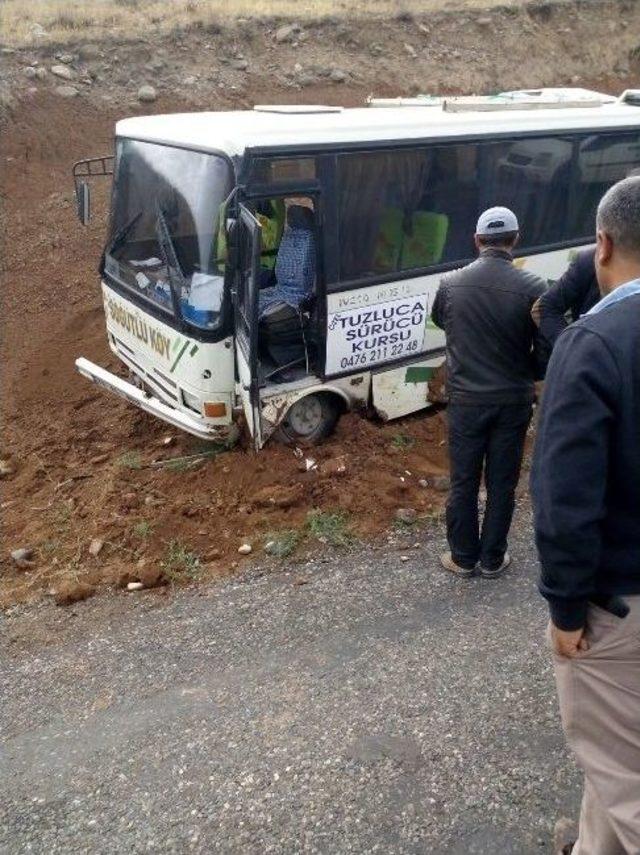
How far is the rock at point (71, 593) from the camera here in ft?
14.6

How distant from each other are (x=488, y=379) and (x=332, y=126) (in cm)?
232

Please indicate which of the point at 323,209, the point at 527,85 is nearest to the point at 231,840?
the point at 323,209

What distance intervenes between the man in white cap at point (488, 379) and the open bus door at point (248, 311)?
1123mm

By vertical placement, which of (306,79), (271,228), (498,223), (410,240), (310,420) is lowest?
(310,420)

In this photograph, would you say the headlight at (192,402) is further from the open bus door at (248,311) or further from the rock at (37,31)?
the rock at (37,31)

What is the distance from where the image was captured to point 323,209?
17.2 ft

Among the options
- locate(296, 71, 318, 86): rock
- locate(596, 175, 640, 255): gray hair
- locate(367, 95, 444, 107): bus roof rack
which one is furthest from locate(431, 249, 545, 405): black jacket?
locate(296, 71, 318, 86): rock

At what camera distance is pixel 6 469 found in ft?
20.6

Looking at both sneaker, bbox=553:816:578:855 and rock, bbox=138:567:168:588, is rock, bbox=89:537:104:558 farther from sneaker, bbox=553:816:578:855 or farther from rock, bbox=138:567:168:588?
sneaker, bbox=553:816:578:855

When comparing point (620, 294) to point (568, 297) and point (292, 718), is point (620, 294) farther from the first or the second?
point (292, 718)

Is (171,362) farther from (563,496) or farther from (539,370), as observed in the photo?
(563,496)

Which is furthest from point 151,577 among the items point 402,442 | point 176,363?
point 402,442

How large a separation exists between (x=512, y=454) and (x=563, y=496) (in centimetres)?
226

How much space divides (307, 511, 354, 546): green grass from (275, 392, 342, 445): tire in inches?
33.0
